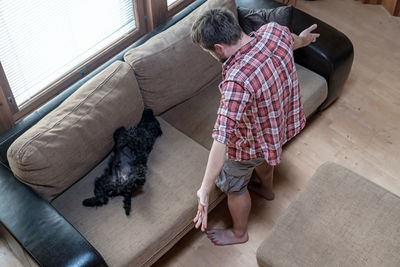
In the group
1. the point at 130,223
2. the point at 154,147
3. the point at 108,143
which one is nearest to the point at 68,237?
the point at 130,223

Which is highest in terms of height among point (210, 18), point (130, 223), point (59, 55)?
point (210, 18)

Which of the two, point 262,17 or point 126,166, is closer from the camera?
point 126,166

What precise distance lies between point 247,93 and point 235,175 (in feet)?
1.90

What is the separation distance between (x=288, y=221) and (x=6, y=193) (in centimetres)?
133

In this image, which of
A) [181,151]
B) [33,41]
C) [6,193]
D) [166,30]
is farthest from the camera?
[166,30]

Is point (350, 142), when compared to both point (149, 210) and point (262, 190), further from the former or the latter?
point (149, 210)

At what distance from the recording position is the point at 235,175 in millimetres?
2088

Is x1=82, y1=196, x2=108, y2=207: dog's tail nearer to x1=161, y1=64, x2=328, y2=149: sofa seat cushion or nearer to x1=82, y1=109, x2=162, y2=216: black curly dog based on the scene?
x1=82, y1=109, x2=162, y2=216: black curly dog

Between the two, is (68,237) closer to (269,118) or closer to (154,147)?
(154,147)

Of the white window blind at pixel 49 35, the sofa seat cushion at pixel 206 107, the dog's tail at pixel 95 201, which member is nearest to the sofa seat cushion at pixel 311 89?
the sofa seat cushion at pixel 206 107

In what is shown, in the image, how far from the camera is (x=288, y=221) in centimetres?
201

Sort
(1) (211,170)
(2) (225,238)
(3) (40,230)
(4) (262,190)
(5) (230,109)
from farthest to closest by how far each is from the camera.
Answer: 1. (4) (262,190)
2. (2) (225,238)
3. (3) (40,230)
4. (1) (211,170)
5. (5) (230,109)

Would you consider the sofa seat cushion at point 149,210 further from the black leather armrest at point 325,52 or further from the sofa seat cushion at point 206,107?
the black leather armrest at point 325,52

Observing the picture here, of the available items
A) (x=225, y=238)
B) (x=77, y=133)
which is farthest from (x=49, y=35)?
(x=225, y=238)
